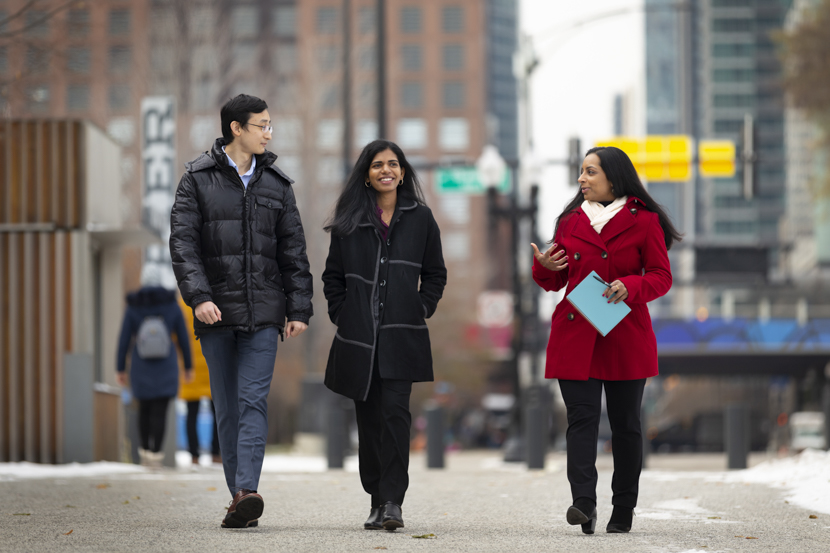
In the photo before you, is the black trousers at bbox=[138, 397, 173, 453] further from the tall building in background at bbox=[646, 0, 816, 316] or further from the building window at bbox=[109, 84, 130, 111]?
the tall building in background at bbox=[646, 0, 816, 316]

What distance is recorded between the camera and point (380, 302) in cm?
638

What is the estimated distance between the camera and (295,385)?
148ft

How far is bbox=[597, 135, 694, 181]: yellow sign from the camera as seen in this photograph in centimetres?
2323

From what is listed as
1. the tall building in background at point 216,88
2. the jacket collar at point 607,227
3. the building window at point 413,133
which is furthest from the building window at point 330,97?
the building window at point 413,133

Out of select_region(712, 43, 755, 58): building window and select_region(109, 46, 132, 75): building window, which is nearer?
select_region(109, 46, 132, 75): building window

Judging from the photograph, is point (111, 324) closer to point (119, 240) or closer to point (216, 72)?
point (119, 240)

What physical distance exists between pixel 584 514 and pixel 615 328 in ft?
3.05

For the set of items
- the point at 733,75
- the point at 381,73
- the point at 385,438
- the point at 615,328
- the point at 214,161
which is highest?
the point at 733,75

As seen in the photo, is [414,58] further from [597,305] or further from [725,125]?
[597,305]

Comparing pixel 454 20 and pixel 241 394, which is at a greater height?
pixel 454 20

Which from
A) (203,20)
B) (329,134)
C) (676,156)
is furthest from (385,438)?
(329,134)

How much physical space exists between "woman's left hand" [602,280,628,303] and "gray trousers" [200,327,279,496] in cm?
167

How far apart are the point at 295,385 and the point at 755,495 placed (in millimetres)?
37264

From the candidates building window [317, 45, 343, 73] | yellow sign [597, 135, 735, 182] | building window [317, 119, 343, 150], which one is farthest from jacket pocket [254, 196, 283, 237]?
building window [317, 45, 343, 73]
